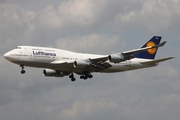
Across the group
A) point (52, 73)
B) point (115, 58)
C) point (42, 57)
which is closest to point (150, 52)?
point (115, 58)

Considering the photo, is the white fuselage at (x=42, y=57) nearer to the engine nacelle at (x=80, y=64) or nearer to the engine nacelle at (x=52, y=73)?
the engine nacelle at (x=80, y=64)

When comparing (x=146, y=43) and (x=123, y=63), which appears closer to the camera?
(x=123, y=63)

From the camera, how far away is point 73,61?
88062 mm

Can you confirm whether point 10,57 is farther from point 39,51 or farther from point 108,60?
point 108,60

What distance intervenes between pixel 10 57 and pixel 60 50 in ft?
29.3

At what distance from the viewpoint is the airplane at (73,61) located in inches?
3369

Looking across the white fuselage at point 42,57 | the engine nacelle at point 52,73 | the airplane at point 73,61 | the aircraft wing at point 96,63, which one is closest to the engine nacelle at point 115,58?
the airplane at point 73,61

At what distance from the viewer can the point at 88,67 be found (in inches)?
3506

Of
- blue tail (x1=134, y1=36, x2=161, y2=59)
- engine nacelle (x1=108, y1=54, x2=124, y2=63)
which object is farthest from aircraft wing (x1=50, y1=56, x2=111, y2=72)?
blue tail (x1=134, y1=36, x2=161, y2=59)

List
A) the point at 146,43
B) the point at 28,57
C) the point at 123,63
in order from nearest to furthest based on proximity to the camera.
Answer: the point at 28,57 → the point at 123,63 → the point at 146,43

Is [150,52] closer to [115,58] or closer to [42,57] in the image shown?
[115,58]

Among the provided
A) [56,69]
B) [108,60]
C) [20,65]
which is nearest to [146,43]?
[108,60]

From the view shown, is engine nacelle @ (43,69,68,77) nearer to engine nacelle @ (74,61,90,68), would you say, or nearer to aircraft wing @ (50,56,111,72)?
aircraft wing @ (50,56,111,72)

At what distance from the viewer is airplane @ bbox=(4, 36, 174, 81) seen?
3369 inches
